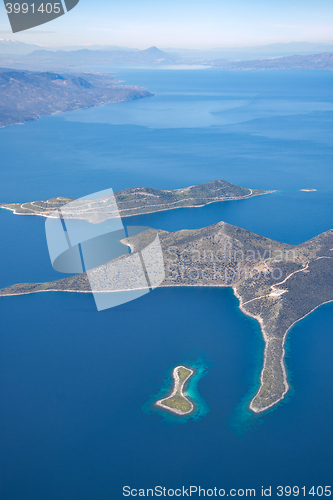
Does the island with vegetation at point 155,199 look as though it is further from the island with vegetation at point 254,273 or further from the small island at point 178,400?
the small island at point 178,400

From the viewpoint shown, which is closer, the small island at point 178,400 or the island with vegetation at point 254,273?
the small island at point 178,400

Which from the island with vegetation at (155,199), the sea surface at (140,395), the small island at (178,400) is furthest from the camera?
the island with vegetation at (155,199)

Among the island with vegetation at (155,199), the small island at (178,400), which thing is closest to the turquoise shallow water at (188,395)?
the small island at (178,400)

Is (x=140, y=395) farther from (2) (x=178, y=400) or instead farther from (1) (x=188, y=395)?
(1) (x=188, y=395)

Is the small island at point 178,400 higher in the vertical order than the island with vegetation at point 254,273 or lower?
lower

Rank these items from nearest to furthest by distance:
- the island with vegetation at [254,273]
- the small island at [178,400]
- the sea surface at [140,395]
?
the sea surface at [140,395]
the small island at [178,400]
the island with vegetation at [254,273]

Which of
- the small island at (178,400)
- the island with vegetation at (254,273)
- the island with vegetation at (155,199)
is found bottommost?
the small island at (178,400)
